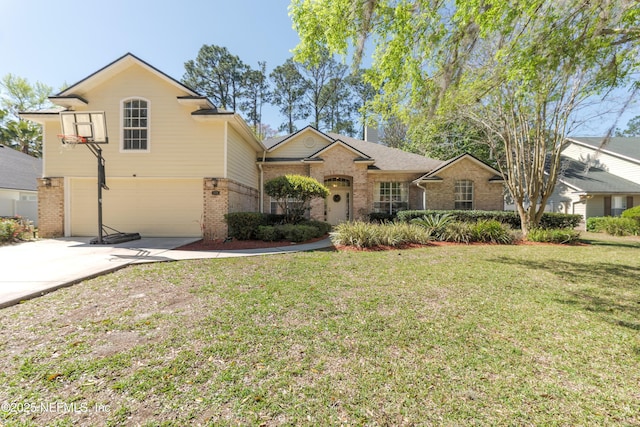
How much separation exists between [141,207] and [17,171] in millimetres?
13899

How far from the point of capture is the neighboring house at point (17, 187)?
1461 cm

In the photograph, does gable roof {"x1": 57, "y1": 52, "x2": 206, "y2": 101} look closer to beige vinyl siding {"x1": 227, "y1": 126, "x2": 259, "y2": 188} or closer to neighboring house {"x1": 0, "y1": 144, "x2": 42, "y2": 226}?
beige vinyl siding {"x1": 227, "y1": 126, "x2": 259, "y2": 188}

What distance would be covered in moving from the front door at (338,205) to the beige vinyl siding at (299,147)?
270 centimetres

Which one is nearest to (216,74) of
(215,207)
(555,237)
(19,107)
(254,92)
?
(254,92)

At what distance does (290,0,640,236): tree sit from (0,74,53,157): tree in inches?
1301

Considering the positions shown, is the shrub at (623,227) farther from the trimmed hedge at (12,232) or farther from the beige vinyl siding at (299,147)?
the trimmed hedge at (12,232)

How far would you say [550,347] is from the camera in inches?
107

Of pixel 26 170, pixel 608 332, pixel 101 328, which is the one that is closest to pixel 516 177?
pixel 608 332

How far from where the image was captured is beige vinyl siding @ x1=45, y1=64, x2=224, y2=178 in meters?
10.1

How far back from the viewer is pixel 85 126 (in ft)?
28.9

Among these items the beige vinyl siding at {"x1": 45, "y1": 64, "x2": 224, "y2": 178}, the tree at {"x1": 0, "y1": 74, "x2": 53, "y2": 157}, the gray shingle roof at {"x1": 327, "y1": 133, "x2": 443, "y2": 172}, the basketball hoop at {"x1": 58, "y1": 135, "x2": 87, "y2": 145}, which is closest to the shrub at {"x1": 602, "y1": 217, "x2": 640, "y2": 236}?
the gray shingle roof at {"x1": 327, "y1": 133, "x2": 443, "y2": 172}

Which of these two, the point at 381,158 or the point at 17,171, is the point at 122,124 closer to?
the point at 381,158

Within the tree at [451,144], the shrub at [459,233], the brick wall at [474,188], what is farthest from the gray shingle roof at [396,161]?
the shrub at [459,233]

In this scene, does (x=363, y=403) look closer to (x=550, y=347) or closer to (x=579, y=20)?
(x=550, y=347)
